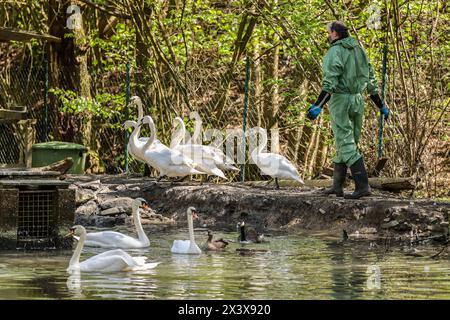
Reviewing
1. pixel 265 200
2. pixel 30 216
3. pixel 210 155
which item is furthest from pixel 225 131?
pixel 30 216

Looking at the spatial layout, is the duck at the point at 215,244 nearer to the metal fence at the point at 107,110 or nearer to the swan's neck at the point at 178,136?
the swan's neck at the point at 178,136

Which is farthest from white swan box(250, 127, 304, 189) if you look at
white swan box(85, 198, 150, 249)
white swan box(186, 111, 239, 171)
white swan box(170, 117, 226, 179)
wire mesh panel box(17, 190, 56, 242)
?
wire mesh panel box(17, 190, 56, 242)

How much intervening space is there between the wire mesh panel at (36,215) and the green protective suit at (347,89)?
4.43 meters

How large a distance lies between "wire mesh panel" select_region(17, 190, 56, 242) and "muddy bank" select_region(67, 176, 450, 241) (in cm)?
312

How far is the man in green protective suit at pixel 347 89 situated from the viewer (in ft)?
53.8

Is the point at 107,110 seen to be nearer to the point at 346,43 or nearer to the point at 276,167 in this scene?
the point at 276,167

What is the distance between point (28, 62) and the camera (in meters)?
27.7

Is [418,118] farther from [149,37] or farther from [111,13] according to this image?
[111,13]

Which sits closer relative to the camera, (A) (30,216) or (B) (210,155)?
(A) (30,216)

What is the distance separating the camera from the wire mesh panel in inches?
564

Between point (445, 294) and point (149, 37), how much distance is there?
14073mm

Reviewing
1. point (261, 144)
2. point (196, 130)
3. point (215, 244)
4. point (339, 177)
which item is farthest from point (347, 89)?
point (196, 130)

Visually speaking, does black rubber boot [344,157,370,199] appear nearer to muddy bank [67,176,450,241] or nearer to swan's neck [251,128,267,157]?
muddy bank [67,176,450,241]

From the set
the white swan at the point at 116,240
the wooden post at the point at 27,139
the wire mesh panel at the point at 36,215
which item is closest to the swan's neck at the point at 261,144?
the white swan at the point at 116,240
